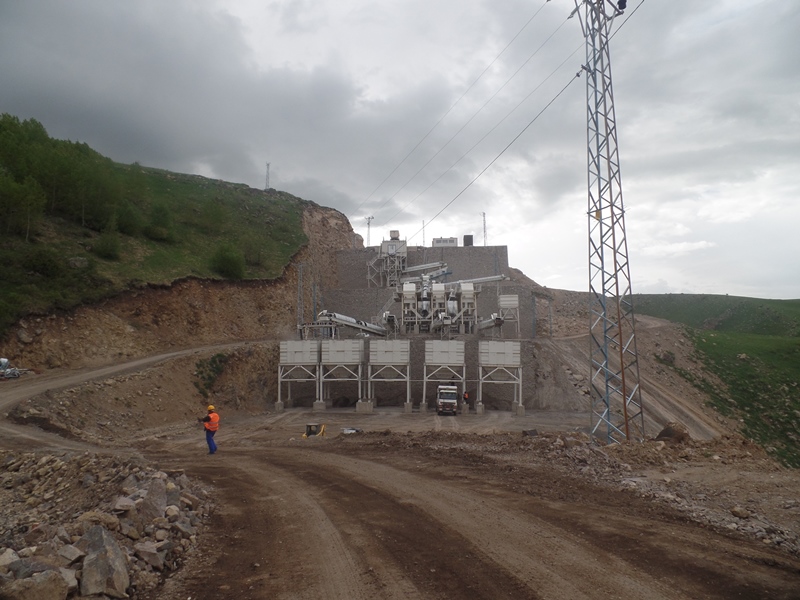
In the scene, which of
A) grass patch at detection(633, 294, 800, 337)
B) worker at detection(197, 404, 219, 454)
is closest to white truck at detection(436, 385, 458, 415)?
worker at detection(197, 404, 219, 454)

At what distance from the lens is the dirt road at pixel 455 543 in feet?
22.6

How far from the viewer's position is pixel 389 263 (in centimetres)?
6531

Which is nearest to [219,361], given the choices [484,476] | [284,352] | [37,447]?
[284,352]

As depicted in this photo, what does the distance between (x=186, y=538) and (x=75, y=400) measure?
19.1 m

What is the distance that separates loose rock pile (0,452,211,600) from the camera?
19.6 ft

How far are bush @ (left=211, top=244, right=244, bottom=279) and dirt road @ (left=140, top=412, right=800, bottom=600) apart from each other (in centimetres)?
3422

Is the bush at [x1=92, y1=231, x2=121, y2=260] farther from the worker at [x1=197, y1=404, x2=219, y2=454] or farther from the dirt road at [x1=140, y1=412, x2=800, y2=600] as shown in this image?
the dirt road at [x1=140, y1=412, x2=800, y2=600]

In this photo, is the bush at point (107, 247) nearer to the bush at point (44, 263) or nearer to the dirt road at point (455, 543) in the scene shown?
the bush at point (44, 263)

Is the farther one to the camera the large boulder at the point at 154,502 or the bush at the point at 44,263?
the bush at the point at 44,263

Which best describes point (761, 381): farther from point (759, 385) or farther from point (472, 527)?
point (472, 527)

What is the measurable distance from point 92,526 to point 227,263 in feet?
135

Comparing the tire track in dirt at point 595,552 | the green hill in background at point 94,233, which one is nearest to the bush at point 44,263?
the green hill in background at point 94,233

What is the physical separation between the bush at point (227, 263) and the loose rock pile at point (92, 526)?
33.1 meters

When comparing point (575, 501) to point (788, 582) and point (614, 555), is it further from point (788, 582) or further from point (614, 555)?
point (788, 582)
